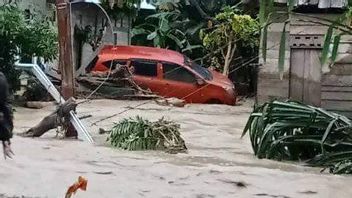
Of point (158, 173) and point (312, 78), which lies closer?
point (158, 173)

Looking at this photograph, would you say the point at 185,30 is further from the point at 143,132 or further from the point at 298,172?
the point at 298,172

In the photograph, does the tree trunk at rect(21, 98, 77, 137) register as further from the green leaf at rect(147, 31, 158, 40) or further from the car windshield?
the green leaf at rect(147, 31, 158, 40)

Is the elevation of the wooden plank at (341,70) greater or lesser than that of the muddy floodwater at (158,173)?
greater

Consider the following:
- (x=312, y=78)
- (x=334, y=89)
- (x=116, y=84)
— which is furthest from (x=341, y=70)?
(x=116, y=84)

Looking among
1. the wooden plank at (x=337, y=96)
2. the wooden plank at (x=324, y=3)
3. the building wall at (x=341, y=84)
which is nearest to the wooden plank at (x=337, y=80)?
the building wall at (x=341, y=84)

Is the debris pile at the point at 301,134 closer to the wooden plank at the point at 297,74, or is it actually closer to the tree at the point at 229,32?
the wooden plank at the point at 297,74

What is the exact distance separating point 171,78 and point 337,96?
20.8 ft

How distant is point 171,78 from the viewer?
62.2 feet

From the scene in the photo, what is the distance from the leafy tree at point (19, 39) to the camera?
575 inches

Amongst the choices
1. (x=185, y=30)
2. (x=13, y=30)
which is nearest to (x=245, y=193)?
(x=13, y=30)

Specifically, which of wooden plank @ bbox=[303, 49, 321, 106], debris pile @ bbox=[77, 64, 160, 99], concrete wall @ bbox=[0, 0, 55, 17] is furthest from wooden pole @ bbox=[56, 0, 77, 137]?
concrete wall @ bbox=[0, 0, 55, 17]

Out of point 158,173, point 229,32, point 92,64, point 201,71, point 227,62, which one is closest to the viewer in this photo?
point 158,173

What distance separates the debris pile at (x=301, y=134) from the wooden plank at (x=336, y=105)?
4631 millimetres

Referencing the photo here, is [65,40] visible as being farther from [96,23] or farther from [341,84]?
[96,23]
